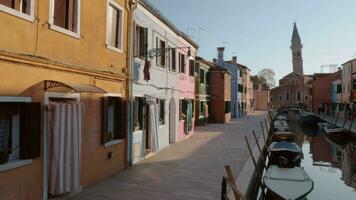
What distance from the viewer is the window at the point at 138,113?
13016mm

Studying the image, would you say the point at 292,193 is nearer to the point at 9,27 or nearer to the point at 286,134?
the point at 9,27

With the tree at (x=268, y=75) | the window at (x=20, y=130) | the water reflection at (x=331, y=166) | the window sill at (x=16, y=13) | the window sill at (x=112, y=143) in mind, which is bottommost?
the water reflection at (x=331, y=166)

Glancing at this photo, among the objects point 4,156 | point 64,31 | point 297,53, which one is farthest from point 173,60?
point 297,53

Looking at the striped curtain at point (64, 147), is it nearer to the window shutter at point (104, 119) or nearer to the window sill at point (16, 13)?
the window shutter at point (104, 119)

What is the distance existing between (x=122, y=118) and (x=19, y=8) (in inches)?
208

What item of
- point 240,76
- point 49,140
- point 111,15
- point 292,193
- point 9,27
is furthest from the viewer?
point 240,76

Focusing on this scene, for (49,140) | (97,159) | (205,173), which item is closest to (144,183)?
(97,159)

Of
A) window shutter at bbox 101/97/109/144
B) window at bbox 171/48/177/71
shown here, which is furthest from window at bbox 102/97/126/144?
window at bbox 171/48/177/71

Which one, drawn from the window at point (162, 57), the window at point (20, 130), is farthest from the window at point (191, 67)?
the window at point (20, 130)

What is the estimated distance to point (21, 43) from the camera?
6.77 meters

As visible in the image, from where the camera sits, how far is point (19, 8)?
22.5 feet

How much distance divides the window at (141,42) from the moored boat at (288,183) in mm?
6524

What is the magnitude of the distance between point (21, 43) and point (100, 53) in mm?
3486

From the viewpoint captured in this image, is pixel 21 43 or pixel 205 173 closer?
pixel 21 43
